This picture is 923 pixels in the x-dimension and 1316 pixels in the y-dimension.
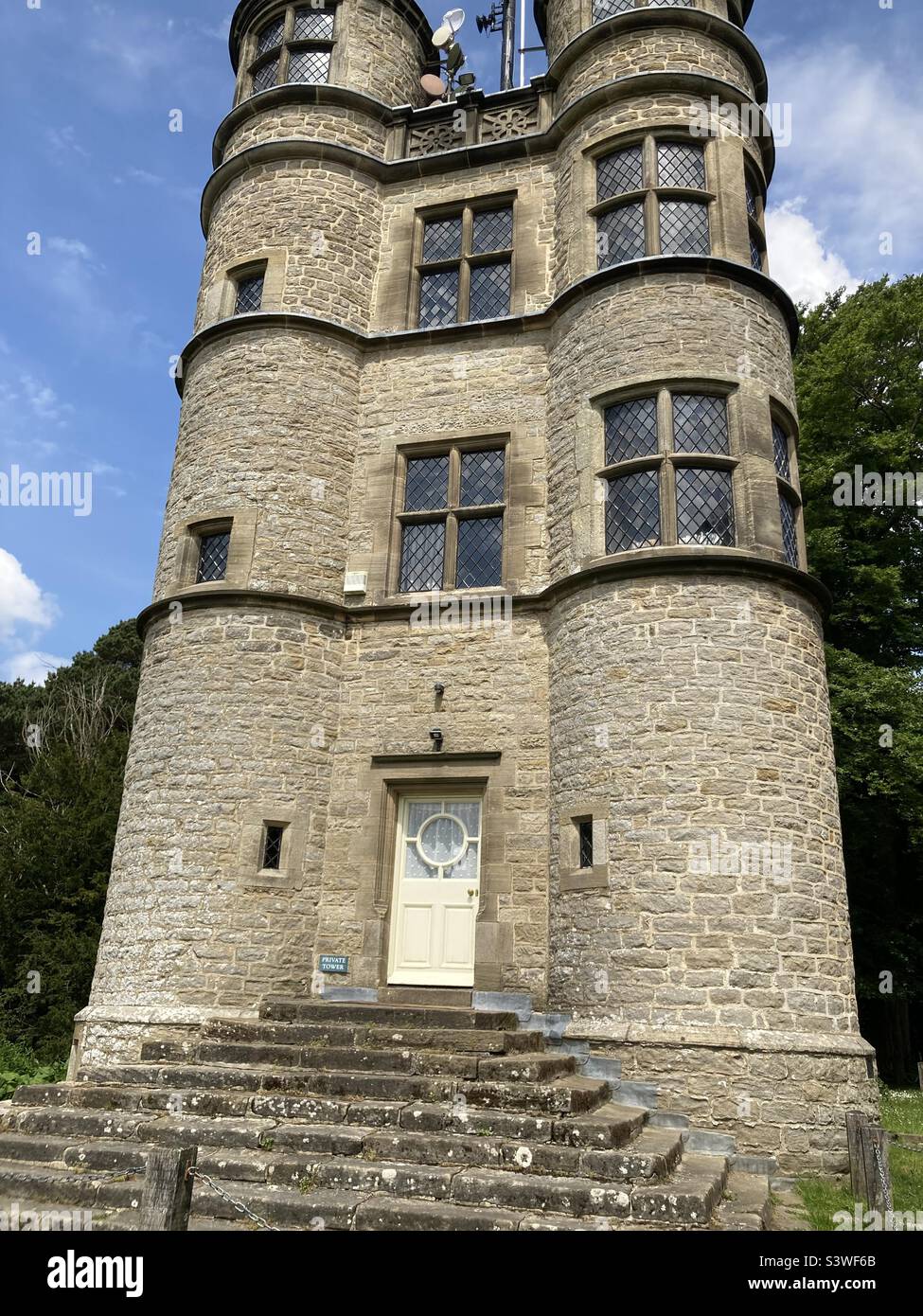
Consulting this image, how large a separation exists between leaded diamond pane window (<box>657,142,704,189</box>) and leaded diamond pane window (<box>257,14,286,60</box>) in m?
6.67

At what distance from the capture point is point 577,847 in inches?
391

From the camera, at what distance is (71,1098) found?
7.91 meters

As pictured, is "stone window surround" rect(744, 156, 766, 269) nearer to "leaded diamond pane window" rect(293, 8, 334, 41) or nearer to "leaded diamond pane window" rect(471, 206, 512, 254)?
"leaded diamond pane window" rect(471, 206, 512, 254)

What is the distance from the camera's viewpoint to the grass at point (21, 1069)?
13.1m

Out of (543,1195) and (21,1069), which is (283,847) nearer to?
(543,1195)

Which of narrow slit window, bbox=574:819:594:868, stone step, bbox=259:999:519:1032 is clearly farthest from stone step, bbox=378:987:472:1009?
narrow slit window, bbox=574:819:594:868

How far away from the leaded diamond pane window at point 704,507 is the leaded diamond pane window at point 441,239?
544 centimetres

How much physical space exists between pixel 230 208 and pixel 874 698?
40.4ft

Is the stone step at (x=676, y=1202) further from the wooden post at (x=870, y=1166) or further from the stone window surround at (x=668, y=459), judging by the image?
the stone window surround at (x=668, y=459)

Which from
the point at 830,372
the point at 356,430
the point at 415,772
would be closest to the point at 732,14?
the point at 830,372

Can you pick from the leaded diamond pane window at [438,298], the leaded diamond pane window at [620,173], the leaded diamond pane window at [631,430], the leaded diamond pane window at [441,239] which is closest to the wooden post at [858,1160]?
the leaded diamond pane window at [631,430]

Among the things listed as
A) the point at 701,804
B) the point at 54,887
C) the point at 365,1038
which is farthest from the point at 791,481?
the point at 54,887

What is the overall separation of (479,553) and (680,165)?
17.6ft
